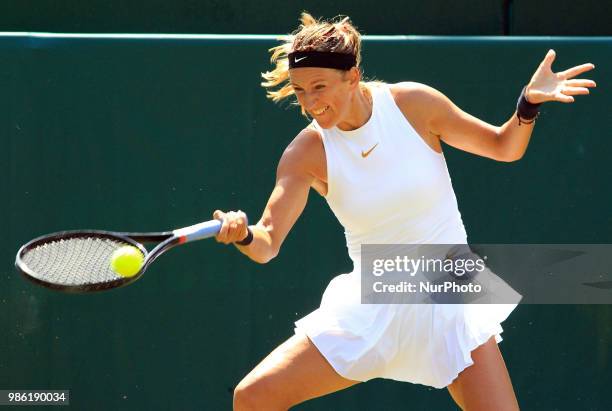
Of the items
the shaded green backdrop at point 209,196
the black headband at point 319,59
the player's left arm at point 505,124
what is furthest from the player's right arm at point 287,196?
the shaded green backdrop at point 209,196

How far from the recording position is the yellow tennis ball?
3.44 meters

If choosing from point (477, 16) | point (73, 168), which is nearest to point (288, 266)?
point (73, 168)

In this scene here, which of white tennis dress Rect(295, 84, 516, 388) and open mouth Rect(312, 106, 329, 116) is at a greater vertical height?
open mouth Rect(312, 106, 329, 116)

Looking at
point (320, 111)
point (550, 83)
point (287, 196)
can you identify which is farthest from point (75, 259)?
point (550, 83)

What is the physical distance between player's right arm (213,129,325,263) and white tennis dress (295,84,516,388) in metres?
0.05

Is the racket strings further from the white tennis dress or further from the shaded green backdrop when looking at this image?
the shaded green backdrop

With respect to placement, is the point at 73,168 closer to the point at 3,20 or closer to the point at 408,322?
the point at 3,20

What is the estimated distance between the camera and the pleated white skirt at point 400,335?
360cm

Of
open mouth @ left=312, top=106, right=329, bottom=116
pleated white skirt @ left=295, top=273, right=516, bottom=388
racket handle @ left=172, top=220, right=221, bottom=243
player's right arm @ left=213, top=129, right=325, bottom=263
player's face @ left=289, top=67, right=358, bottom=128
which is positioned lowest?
pleated white skirt @ left=295, top=273, right=516, bottom=388

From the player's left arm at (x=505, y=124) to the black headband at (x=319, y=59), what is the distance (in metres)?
0.32

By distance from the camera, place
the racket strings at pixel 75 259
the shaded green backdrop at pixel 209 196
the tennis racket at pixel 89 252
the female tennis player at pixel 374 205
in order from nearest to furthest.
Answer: the tennis racket at pixel 89 252
the racket strings at pixel 75 259
the female tennis player at pixel 374 205
the shaded green backdrop at pixel 209 196

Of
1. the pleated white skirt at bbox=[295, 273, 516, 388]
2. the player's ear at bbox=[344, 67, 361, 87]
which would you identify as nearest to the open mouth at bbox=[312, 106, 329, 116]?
the player's ear at bbox=[344, 67, 361, 87]

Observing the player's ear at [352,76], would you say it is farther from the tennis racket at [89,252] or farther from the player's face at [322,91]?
the tennis racket at [89,252]

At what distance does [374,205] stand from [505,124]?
0.50 meters
